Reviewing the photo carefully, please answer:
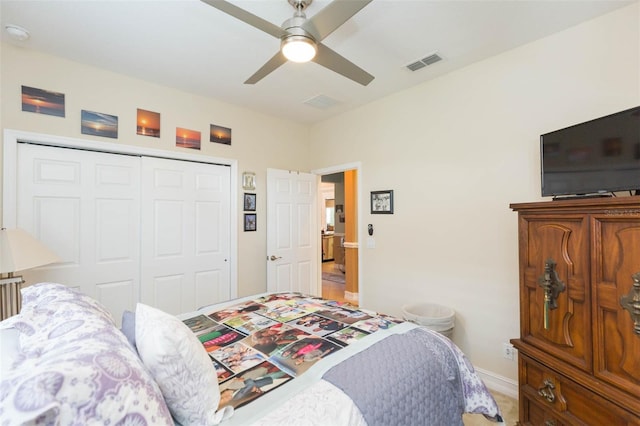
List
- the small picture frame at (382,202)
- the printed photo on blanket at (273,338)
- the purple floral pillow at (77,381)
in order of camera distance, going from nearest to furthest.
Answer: the purple floral pillow at (77,381)
the printed photo on blanket at (273,338)
the small picture frame at (382,202)

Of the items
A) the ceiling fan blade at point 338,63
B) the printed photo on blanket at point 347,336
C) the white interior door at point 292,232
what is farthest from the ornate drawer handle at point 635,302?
the white interior door at point 292,232

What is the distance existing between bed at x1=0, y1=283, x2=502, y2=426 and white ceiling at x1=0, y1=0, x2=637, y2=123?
71.0 inches

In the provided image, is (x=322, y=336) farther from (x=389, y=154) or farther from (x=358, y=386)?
(x=389, y=154)

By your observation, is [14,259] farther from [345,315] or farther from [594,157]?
[594,157]

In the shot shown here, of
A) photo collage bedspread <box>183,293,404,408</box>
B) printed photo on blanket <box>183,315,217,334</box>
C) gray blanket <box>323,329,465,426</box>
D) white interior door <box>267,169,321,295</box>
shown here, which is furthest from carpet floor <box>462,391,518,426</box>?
white interior door <box>267,169,321,295</box>

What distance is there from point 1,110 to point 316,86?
2587mm

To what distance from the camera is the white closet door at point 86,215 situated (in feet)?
7.86

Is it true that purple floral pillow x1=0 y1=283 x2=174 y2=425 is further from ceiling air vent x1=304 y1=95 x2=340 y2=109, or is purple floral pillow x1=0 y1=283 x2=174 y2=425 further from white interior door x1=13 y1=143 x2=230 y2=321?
ceiling air vent x1=304 y1=95 x2=340 y2=109

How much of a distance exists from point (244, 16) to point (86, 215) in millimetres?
2295

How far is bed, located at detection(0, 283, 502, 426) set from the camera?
68 centimetres

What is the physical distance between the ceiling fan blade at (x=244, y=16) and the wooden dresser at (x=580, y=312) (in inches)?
70.3

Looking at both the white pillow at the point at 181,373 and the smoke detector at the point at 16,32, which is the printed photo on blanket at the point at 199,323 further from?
the smoke detector at the point at 16,32

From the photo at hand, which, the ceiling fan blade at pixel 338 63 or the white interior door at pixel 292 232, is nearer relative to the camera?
the ceiling fan blade at pixel 338 63

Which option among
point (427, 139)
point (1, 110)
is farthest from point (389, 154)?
point (1, 110)
